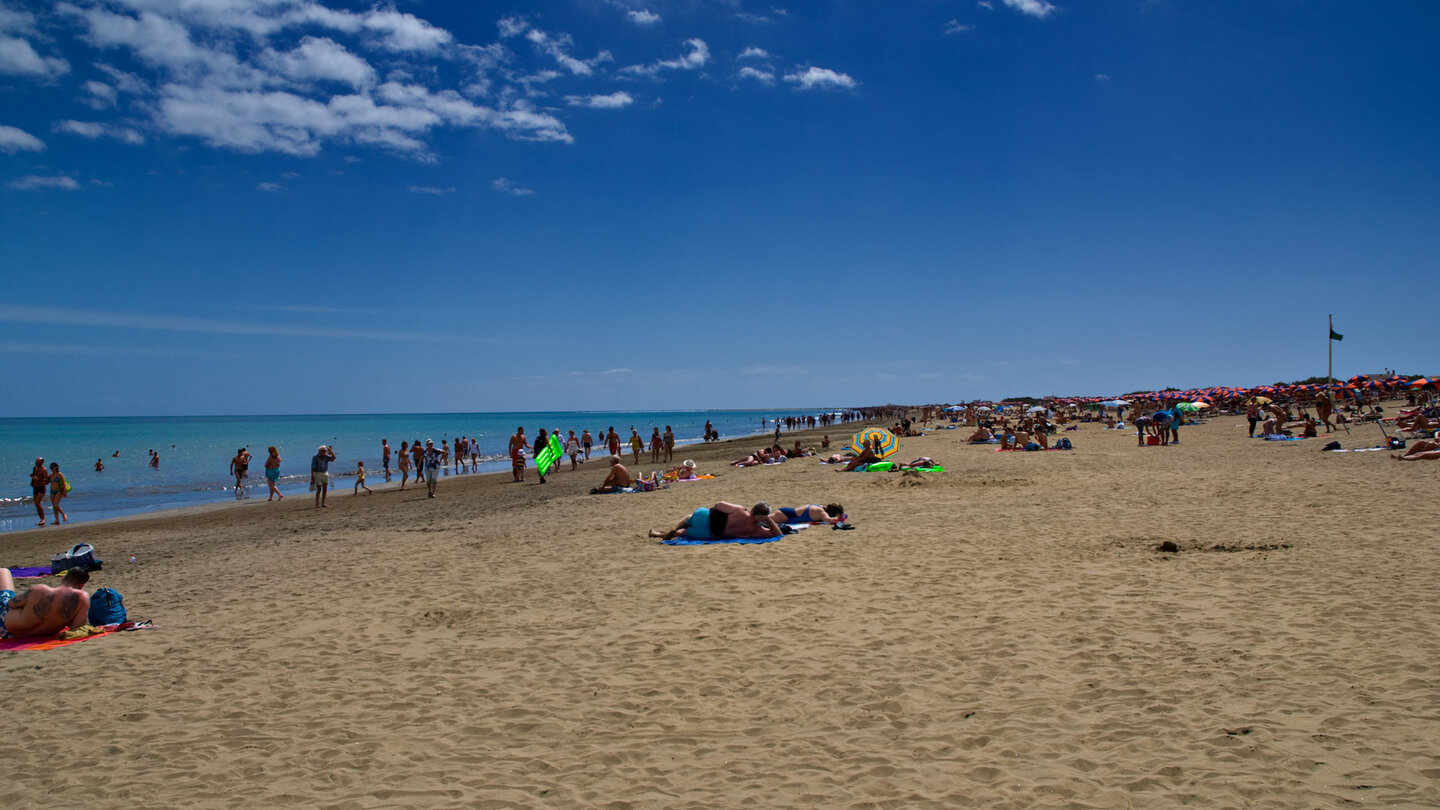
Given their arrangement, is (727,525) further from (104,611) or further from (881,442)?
(881,442)

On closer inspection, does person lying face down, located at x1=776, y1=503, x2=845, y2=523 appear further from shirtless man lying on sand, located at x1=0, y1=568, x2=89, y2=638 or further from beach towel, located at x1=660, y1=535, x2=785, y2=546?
shirtless man lying on sand, located at x1=0, y1=568, x2=89, y2=638

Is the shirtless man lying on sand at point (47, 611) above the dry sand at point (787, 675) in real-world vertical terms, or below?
above

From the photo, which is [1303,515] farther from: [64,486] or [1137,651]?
[64,486]

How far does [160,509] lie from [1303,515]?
25.2 meters

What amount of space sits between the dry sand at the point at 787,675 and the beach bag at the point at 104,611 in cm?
48

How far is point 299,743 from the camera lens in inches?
168

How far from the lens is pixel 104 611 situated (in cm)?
674

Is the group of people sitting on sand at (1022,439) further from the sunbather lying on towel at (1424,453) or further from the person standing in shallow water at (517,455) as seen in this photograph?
the person standing in shallow water at (517,455)

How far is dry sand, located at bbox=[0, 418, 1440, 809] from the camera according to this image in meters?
3.63

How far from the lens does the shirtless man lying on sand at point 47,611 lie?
6.37 m

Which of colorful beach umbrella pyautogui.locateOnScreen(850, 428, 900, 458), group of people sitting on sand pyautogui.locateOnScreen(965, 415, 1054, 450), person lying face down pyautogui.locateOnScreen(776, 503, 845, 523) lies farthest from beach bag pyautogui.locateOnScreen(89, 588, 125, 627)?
group of people sitting on sand pyautogui.locateOnScreen(965, 415, 1054, 450)

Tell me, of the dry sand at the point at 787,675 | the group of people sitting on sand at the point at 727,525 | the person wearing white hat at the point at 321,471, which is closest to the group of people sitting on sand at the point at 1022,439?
Result: the dry sand at the point at 787,675

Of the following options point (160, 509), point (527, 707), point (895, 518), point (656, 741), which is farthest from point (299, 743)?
point (160, 509)

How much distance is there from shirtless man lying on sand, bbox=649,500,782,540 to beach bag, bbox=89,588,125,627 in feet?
18.9
